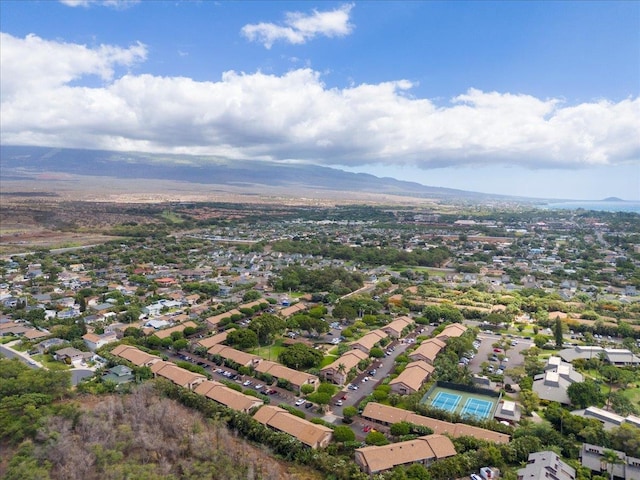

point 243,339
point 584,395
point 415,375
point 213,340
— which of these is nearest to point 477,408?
point 415,375

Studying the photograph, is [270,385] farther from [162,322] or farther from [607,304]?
[607,304]

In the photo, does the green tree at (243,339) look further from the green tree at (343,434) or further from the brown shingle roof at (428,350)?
the green tree at (343,434)

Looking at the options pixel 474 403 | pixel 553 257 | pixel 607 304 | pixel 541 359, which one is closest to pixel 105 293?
pixel 474 403

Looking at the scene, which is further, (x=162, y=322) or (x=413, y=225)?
(x=413, y=225)

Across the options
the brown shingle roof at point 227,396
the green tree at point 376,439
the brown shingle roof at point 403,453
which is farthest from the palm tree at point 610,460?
the brown shingle roof at point 227,396

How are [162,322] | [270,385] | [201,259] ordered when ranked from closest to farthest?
[270,385] < [162,322] < [201,259]

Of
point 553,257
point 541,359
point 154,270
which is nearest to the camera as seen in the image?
point 541,359

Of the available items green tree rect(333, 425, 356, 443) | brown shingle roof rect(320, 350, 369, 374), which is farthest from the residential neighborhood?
brown shingle roof rect(320, 350, 369, 374)

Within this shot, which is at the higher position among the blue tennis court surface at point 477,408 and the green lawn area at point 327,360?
the blue tennis court surface at point 477,408
